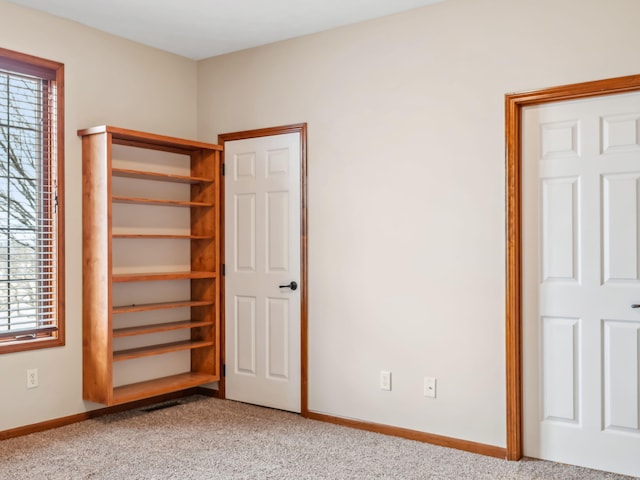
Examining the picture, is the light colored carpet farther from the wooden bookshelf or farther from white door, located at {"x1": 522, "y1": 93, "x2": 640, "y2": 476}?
the wooden bookshelf

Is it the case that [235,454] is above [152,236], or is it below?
below

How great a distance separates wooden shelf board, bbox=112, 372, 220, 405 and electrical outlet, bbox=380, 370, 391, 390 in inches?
55.8

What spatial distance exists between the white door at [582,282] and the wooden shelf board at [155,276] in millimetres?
2347

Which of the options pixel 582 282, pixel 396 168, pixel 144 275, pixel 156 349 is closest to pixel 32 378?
pixel 156 349

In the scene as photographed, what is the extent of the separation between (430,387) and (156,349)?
1.98 metres

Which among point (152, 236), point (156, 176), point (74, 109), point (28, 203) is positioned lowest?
point (152, 236)

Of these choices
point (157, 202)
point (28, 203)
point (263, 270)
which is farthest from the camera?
point (263, 270)

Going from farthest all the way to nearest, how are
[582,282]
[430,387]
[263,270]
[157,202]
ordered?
1. [263,270]
2. [157,202]
3. [430,387]
4. [582,282]

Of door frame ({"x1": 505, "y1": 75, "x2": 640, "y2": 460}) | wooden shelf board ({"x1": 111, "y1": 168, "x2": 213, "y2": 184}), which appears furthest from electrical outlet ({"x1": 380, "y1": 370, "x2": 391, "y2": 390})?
wooden shelf board ({"x1": 111, "y1": 168, "x2": 213, "y2": 184})

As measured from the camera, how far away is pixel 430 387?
370 centimetres

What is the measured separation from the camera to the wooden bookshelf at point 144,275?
3902mm

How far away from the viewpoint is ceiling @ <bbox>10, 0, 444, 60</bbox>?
369cm

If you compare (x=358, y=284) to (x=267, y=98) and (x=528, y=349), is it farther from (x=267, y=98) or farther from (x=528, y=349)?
(x=267, y=98)

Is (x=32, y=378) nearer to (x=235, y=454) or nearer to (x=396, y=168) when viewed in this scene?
(x=235, y=454)
